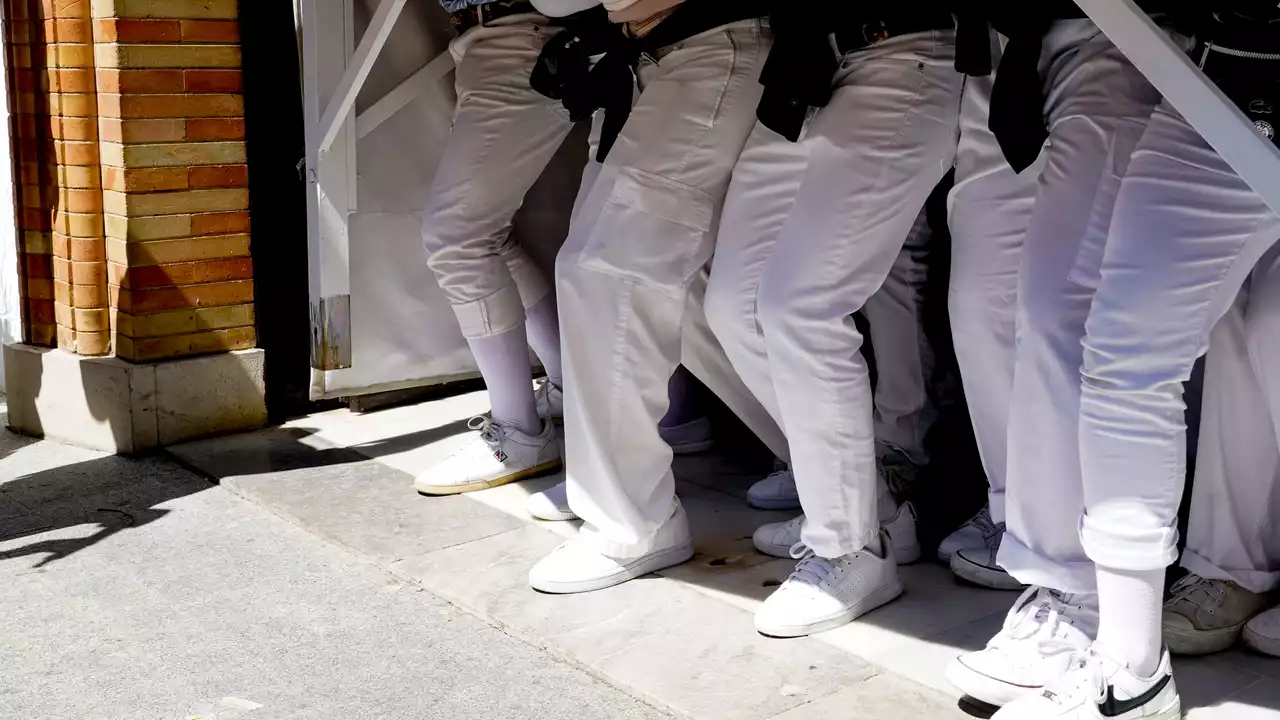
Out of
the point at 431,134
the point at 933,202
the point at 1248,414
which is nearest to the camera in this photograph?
the point at 1248,414

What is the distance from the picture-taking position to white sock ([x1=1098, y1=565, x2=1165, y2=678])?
2.37m

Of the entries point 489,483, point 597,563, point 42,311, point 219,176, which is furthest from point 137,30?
point 597,563

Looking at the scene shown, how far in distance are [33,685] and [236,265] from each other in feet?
6.70

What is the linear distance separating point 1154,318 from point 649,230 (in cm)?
113

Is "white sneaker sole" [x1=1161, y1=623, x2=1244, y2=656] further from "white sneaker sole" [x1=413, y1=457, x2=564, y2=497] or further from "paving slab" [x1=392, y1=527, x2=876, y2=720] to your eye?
"white sneaker sole" [x1=413, y1=457, x2=564, y2=497]

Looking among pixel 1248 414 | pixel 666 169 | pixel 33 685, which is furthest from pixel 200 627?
pixel 1248 414

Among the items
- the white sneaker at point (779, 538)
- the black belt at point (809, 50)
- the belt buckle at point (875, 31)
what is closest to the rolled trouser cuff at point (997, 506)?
the white sneaker at point (779, 538)

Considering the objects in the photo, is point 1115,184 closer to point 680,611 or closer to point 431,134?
point 680,611

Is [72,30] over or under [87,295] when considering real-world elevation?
over

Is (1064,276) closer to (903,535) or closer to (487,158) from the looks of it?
(903,535)

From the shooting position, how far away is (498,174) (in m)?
3.88

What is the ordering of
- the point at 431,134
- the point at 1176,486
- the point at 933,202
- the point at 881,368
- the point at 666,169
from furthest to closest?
the point at 431,134 → the point at 933,202 → the point at 881,368 → the point at 666,169 → the point at 1176,486

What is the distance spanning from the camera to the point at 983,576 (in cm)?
314

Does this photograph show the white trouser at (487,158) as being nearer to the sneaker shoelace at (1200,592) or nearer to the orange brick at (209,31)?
the orange brick at (209,31)
